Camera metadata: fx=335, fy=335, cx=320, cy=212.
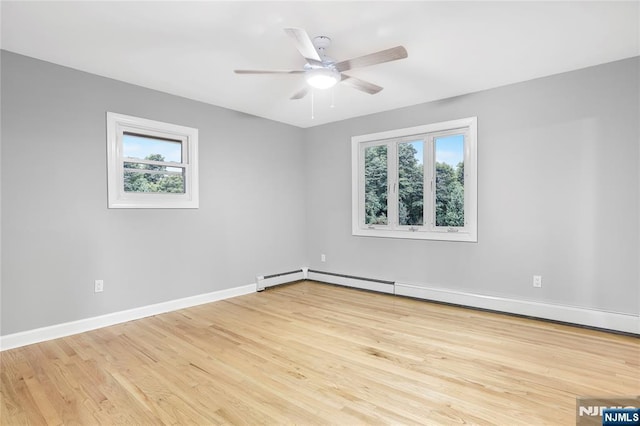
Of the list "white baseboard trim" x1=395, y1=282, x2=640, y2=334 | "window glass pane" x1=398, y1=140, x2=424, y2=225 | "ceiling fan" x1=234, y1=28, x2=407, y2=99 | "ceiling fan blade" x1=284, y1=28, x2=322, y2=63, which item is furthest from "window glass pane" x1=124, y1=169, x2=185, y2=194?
"white baseboard trim" x1=395, y1=282, x2=640, y2=334

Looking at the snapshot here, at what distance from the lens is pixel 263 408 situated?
2.00 m

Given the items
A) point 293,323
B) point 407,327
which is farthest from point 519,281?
point 293,323

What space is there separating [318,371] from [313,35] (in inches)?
101

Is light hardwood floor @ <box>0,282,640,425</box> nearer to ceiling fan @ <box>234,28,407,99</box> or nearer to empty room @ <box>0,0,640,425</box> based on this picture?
empty room @ <box>0,0,640,425</box>

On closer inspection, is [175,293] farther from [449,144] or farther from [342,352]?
[449,144]

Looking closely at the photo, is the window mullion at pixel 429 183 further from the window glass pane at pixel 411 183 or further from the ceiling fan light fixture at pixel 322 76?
the ceiling fan light fixture at pixel 322 76

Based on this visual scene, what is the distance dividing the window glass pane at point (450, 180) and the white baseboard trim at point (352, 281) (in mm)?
1161

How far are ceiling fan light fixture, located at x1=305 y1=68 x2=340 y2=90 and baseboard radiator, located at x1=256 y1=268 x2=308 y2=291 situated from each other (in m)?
3.04

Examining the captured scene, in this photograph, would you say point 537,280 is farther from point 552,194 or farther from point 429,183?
point 429,183

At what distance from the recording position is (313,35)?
8.69 feet

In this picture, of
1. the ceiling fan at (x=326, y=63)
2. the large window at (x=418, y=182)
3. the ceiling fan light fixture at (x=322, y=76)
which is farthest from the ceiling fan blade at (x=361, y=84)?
the large window at (x=418, y=182)

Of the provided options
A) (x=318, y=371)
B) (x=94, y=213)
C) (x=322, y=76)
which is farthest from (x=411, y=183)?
(x=94, y=213)

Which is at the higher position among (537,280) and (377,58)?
(377,58)

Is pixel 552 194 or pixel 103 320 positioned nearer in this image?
pixel 103 320
